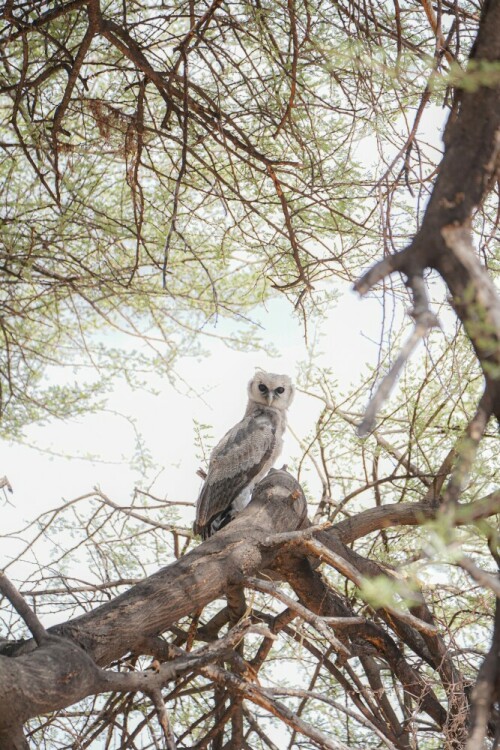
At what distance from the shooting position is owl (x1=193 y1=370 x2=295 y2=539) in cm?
361

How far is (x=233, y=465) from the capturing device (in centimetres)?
369

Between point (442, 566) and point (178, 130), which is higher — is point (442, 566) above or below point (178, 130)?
below

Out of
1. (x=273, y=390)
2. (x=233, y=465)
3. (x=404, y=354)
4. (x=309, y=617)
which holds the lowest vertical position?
(x=404, y=354)

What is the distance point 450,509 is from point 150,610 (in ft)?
4.25

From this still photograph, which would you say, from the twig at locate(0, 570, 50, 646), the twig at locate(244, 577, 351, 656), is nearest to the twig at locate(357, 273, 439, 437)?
the twig at locate(0, 570, 50, 646)

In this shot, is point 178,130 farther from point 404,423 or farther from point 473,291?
point 473,291

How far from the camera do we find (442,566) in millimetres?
929

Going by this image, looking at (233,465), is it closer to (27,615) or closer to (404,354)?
(27,615)

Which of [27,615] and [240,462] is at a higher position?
[240,462]

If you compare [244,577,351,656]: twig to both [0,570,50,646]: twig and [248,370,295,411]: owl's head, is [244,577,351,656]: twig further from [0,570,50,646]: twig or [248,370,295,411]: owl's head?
[248,370,295,411]: owl's head

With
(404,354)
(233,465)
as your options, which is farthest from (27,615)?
(233,465)

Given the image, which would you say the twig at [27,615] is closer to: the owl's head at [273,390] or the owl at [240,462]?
the owl at [240,462]

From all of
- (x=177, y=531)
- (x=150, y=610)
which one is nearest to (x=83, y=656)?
(x=150, y=610)

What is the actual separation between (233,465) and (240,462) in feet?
0.12
